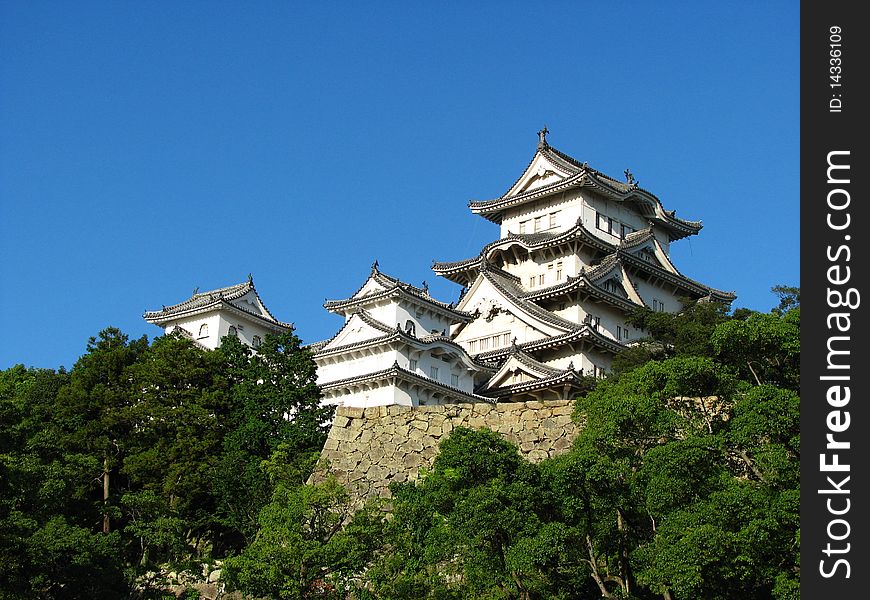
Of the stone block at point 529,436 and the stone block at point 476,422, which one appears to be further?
the stone block at point 476,422

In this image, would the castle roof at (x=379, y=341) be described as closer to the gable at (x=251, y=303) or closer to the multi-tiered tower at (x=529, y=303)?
the multi-tiered tower at (x=529, y=303)

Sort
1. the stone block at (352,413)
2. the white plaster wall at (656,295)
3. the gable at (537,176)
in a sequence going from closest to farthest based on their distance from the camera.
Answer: the stone block at (352,413), the white plaster wall at (656,295), the gable at (537,176)

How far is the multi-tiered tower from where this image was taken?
131 ft

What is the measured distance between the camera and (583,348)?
4228cm

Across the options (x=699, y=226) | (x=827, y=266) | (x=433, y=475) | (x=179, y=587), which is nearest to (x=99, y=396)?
(x=179, y=587)

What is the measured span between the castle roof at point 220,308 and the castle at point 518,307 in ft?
0.17

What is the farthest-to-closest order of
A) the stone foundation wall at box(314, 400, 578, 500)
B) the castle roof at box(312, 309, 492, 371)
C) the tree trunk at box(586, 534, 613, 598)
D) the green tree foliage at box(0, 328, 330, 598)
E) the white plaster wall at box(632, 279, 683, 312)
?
1. the white plaster wall at box(632, 279, 683, 312)
2. the castle roof at box(312, 309, 492, 371)
3. the stone foundation wall at box(314, 400, 578, 500)
4. the green tree foliage at box(0, 328, 330, 598)
5. the tree trunk at box(586, 534, 613, 598)

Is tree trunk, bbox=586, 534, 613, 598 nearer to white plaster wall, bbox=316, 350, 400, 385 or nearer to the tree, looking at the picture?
the tree

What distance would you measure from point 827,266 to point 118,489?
20.2m

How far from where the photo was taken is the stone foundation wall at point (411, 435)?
25.2m

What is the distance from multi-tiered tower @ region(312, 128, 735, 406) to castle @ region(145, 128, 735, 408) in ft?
0.16

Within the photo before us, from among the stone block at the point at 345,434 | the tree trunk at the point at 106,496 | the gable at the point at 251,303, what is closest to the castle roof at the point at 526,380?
the gable at the point at 251,303

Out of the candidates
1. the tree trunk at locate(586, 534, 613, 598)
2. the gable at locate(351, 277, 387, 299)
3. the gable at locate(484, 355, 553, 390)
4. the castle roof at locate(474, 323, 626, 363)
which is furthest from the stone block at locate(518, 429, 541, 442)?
the gable at locate(351, 277, 387, 299)

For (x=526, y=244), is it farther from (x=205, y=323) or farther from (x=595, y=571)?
(x=595, y=571)
